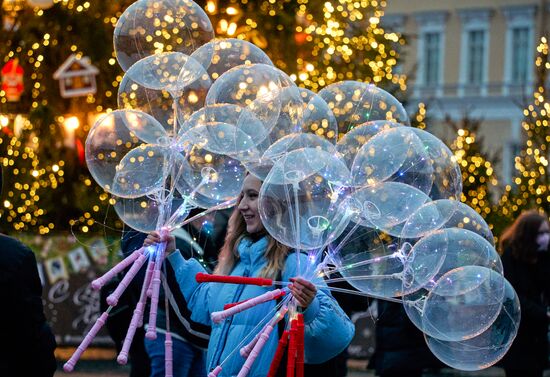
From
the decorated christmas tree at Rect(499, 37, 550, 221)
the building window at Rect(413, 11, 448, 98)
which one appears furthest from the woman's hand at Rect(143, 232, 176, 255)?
the building window at Rect(413, 11, 448, 98)

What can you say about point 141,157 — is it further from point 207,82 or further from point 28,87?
point 28,87

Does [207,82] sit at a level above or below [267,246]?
above

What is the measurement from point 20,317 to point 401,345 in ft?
14.4

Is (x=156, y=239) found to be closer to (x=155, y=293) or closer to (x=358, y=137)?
(x=155, y=293)

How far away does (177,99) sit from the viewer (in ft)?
23.0

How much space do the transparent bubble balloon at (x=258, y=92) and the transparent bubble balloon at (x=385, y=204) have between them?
0.65 meters

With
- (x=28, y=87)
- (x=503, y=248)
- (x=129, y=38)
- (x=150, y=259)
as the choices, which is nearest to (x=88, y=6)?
(x=28, y=87)

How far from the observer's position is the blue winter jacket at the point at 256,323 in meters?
5.99

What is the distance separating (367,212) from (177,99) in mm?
1416

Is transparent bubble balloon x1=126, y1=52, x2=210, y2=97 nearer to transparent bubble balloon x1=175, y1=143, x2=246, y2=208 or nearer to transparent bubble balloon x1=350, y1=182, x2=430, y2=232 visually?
transparent bubble balloon x1=175, y1=143, x2=246, y2=208

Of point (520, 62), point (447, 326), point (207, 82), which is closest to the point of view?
point (447, 326)

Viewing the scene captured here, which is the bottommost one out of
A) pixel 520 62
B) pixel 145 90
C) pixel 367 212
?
pixel 520 62

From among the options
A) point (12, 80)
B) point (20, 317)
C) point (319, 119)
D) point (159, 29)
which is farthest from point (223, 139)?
point (12, 80)

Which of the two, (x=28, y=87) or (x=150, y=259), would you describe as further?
(x=28, y=87)
